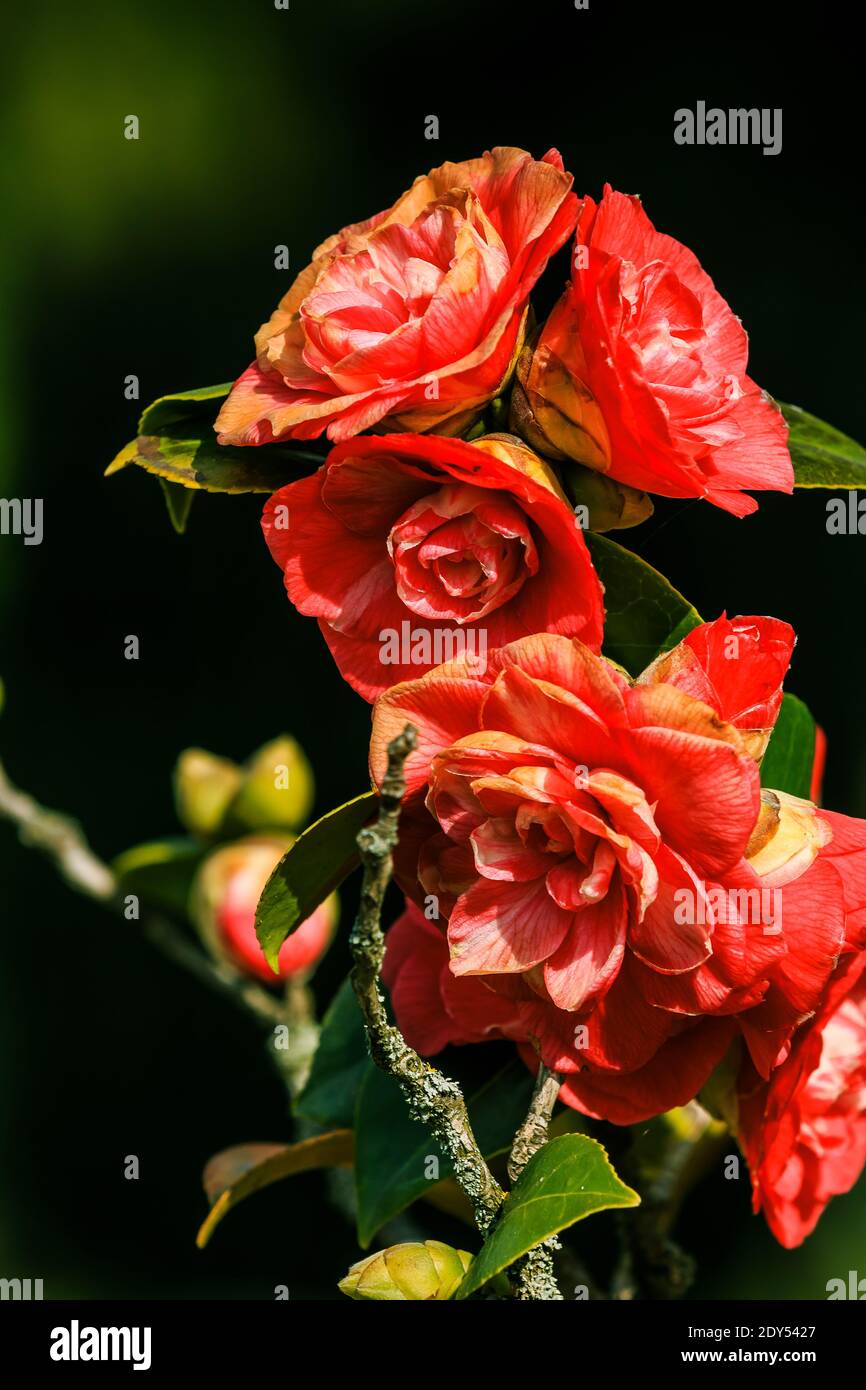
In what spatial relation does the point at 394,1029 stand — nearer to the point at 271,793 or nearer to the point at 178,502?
the point at 178,502

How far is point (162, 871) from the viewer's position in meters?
1.20

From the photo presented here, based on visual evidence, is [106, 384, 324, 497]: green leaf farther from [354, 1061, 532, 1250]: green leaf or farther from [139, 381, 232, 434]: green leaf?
[354, 1061, 532, 1250]: green leaf

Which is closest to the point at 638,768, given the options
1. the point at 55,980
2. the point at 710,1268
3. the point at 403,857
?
the point at 403,857

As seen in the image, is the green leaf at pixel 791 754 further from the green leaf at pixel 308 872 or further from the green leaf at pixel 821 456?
the green leaf at pixel 308 872

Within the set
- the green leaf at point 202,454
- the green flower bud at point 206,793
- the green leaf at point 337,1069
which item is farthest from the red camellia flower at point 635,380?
the green flower bud at point 206,793

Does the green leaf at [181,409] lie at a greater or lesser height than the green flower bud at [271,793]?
greater

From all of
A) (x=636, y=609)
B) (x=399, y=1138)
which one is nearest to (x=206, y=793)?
(x=399, y=1138)

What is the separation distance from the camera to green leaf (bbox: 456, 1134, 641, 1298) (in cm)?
50

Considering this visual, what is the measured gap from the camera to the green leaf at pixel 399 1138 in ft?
2.31

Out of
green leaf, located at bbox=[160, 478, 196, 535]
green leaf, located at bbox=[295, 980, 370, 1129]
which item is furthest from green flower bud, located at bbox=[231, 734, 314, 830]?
green leaf, located at bbox=[160, 478, 196, 535]

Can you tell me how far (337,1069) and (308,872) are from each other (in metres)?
0.25

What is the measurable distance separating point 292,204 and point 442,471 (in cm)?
186

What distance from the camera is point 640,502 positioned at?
627mm
